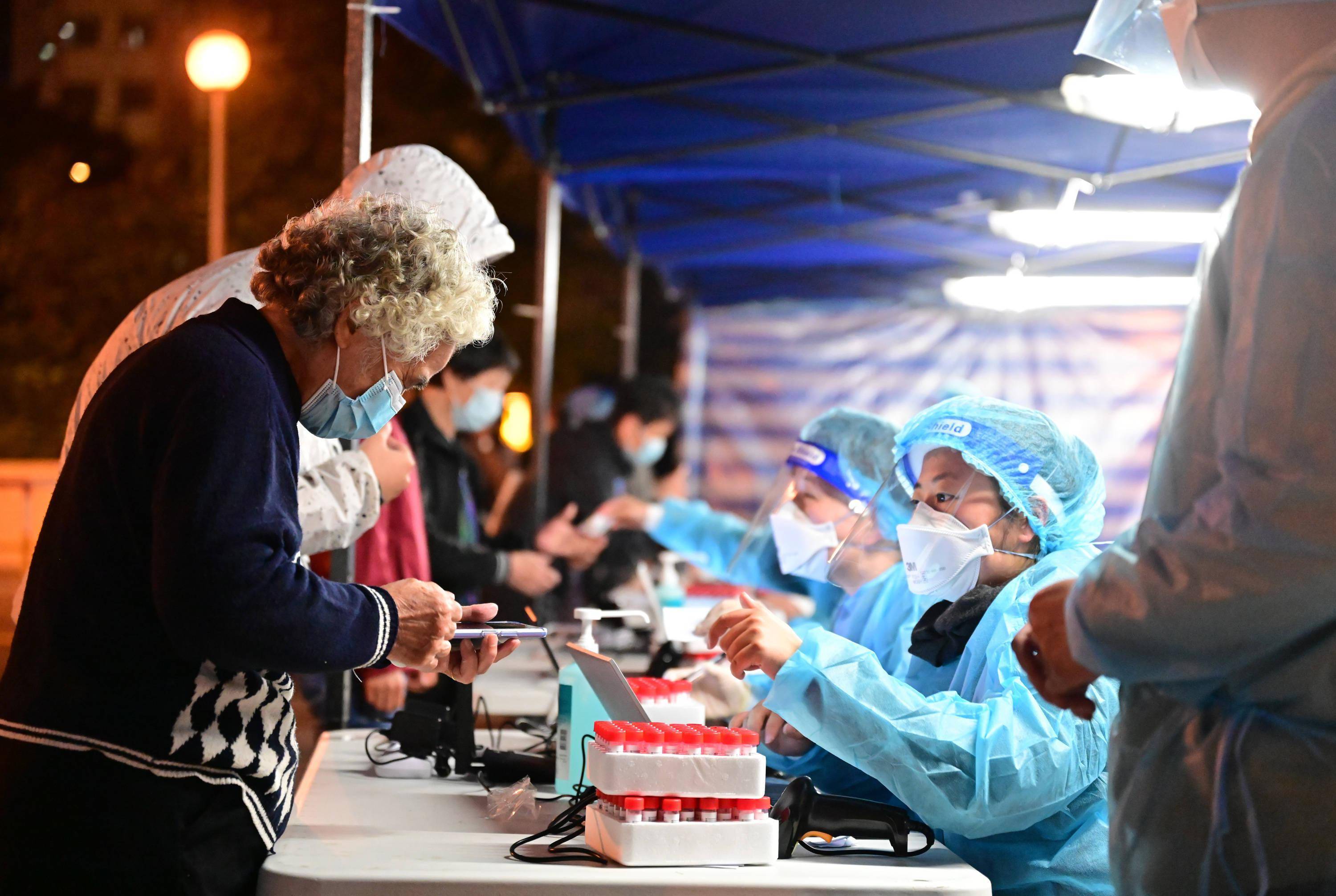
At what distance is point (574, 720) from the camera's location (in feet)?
7.68

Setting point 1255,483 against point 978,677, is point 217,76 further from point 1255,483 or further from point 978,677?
point 1255,483

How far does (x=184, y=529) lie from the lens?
5.07 feet

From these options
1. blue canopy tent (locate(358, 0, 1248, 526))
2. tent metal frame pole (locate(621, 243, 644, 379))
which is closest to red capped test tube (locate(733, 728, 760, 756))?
blue canopy tent (locate(358, 0, 1248, 526))

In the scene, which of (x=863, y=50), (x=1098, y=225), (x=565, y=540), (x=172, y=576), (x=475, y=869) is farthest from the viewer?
(x=1098, y=225)

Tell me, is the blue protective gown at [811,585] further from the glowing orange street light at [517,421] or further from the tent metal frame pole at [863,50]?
the glowing orange street light at [517,421]

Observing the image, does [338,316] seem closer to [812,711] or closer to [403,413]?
[812,711]

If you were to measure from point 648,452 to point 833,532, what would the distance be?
3027 mm

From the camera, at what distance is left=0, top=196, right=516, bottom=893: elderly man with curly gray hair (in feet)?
5.16

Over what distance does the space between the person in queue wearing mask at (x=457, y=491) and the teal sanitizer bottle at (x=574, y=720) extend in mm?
1830

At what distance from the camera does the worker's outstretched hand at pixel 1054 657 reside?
1.56 meters

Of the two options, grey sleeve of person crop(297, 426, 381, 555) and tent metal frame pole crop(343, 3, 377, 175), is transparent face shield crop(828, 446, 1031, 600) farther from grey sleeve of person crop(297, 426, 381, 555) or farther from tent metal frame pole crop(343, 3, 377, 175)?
tent metal frame pole crop(343, 3, 377, 175)

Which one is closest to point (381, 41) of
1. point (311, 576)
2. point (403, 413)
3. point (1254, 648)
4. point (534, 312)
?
point (403, 413)

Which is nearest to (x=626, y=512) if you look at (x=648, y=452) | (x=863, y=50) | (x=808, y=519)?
(x=648, y=452)

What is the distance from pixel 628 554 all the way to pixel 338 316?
4050 mm
